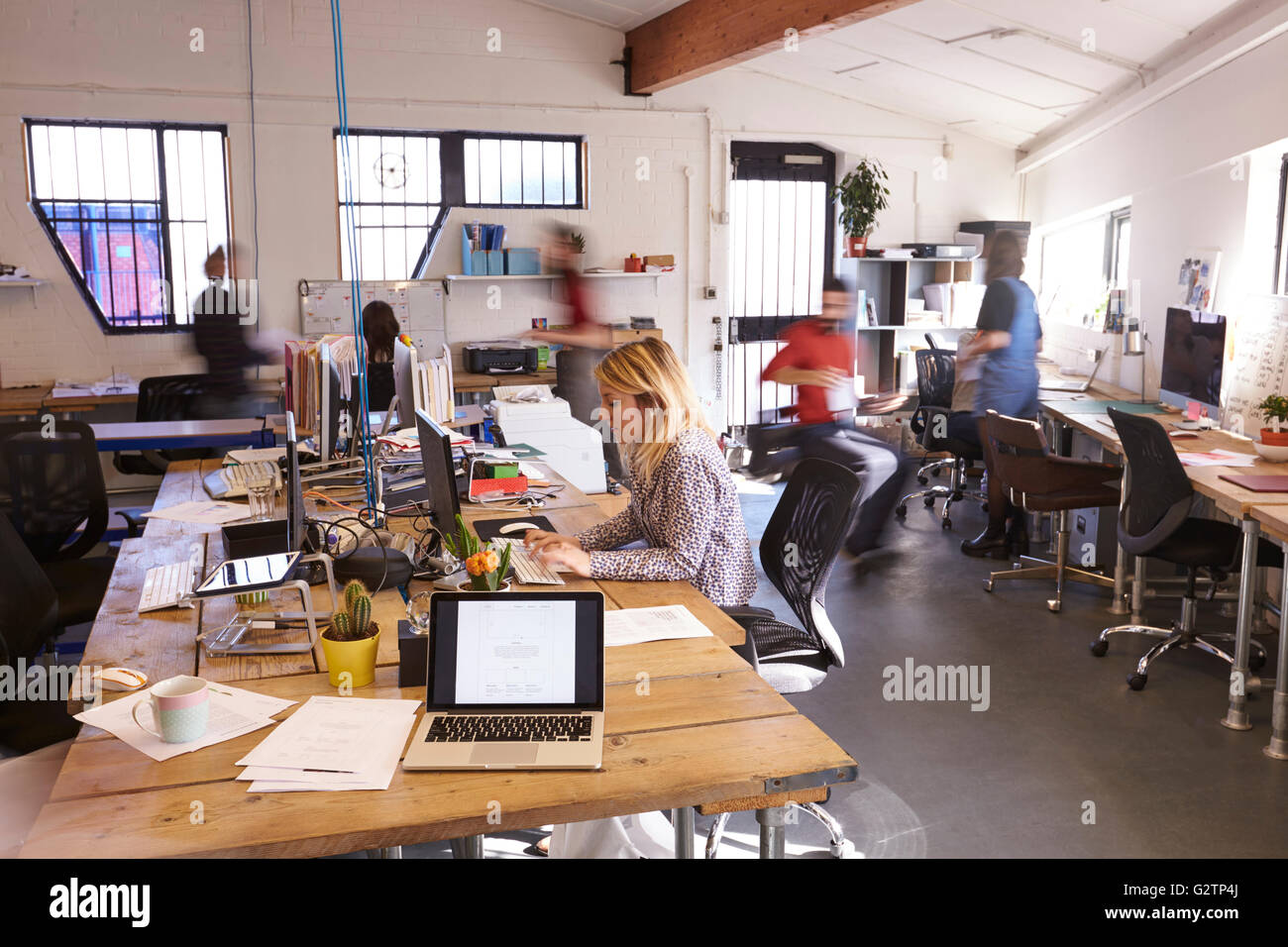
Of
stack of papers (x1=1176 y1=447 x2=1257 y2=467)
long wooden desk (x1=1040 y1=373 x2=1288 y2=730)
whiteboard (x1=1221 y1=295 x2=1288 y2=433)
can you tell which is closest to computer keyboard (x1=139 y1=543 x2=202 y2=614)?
long wooden desk (x1=1040 y1=373 x2=1288 y2=730)

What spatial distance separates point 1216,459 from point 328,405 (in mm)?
3661

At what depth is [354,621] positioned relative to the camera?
85.2 inches

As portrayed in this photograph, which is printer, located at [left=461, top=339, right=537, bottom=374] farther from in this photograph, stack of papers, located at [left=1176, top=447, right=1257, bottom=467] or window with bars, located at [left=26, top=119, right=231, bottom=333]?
stack of papers, located at [left=1176, top=447, right=1257, bottom=467]

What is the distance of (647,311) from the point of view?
351 inches

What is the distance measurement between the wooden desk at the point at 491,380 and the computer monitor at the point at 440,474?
4267 mm

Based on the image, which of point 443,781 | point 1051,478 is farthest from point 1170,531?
point 443,781

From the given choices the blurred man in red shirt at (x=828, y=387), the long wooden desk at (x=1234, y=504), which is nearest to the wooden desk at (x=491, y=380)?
the blurred man in red shirt at (x=828, y=387)

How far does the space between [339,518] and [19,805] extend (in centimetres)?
137

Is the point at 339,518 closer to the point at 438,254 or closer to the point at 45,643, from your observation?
the point at 45,643

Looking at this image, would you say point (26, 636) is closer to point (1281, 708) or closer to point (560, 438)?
point (560, 438)

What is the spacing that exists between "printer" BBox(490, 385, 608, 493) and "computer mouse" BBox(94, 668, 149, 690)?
3.71 m

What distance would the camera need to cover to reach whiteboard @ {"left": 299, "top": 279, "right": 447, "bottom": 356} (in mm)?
7910

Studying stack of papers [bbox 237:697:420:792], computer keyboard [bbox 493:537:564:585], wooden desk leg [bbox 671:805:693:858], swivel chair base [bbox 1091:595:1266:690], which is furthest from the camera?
swivel chair base [bbox 1091:595:1266:690]

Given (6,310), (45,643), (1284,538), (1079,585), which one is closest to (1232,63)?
(1079,585)
